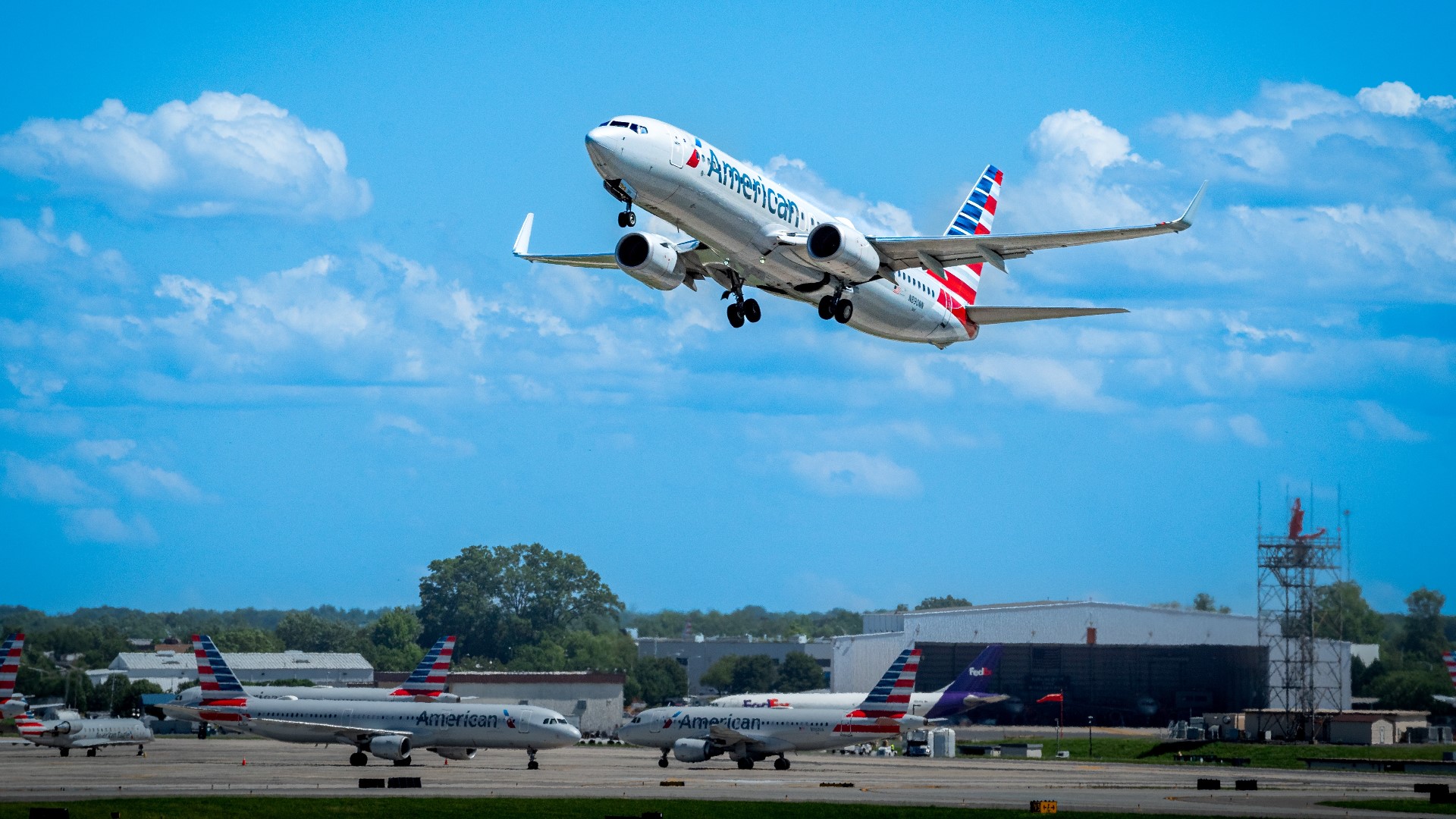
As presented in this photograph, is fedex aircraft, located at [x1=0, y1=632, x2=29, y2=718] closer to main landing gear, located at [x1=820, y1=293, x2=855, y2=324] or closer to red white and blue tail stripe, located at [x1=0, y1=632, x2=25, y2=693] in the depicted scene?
red white and blue tail stripe, located at [x1=0, y1=632, x2=25, y2=693]

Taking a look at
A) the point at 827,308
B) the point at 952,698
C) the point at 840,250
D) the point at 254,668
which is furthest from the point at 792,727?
the point at 254,668

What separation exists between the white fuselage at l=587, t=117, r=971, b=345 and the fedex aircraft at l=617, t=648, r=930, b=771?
28689mm

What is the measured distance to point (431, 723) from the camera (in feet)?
260

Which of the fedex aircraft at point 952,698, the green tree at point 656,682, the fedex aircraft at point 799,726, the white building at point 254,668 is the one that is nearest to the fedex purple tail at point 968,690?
the fedex aircraft at point 952,698

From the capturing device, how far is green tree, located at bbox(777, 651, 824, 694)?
172 m

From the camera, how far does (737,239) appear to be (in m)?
47.7

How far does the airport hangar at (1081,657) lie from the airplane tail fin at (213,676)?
2809 inches

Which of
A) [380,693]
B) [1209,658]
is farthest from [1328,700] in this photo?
[380,693]

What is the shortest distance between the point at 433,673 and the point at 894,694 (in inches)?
1273

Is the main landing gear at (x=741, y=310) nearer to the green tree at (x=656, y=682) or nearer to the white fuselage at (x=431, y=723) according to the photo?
the white fuselage at (x=431, y=723)

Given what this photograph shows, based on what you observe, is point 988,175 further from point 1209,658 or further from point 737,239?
point 1209,658

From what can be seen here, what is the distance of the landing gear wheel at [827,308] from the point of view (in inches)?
2034

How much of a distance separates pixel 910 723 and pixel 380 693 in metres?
40.8

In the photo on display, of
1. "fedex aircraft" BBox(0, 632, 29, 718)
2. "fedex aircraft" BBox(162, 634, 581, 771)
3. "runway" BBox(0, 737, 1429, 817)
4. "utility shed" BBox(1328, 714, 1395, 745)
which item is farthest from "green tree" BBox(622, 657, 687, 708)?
"fedex aircraft" BBox(0, 632, 29, 718)
